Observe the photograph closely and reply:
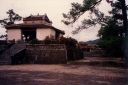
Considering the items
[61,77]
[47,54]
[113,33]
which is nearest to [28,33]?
[47,54]

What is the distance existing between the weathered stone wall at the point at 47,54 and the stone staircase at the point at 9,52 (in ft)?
4.08

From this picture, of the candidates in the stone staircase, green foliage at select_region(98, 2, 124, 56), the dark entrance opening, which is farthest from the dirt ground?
the dark entrance opening

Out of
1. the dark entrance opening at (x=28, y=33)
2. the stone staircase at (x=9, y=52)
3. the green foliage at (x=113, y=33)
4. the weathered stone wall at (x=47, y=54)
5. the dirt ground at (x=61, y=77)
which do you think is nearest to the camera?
the dirt ground at (x=61, y=77)

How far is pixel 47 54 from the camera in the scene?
32.9 meters

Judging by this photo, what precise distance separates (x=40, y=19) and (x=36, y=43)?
15.5m

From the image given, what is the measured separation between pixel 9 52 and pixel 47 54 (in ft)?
16.5

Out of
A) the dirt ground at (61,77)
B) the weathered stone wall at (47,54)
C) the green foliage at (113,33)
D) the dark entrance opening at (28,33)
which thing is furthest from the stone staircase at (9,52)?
the green foliage at (113,33)

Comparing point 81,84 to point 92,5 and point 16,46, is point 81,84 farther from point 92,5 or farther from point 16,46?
point 16,46

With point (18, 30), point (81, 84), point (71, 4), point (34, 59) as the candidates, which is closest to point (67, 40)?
point (34, 59)

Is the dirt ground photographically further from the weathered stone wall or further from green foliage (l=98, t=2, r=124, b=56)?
the weathered stone wall

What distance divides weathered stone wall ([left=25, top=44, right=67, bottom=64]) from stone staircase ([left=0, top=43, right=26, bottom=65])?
1.24m

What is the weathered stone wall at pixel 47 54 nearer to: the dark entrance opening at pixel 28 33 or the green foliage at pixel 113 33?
the green foliage at pixel 113 33

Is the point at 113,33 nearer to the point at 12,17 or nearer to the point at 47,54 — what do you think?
the point at 47,54

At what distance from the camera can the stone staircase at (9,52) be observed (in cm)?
2988
